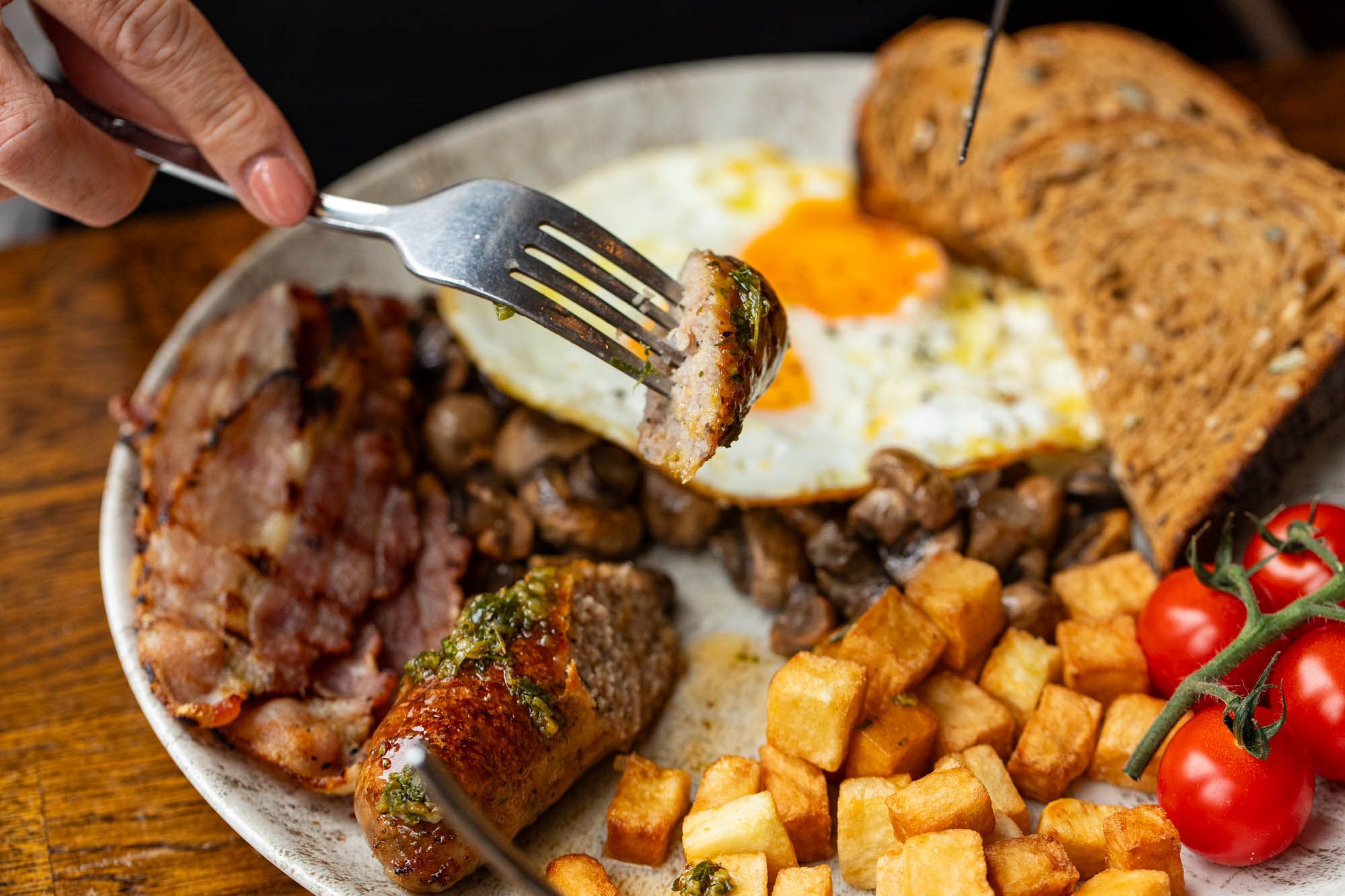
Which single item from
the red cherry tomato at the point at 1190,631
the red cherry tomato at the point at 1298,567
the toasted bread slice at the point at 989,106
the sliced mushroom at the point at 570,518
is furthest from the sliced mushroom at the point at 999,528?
the toasted bread slice at the point at 989,106

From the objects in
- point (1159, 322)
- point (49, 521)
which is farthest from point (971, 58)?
point (49, 521)

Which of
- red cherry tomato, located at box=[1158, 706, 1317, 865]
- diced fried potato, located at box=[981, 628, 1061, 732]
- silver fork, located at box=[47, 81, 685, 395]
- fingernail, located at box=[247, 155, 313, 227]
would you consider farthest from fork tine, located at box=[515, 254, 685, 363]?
red cherry tomato, located at box=[1158, 706, 1317, 865]

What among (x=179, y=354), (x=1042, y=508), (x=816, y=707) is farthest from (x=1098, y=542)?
(x=179, y=354)

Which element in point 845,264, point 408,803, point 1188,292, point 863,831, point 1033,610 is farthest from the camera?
point 845,264

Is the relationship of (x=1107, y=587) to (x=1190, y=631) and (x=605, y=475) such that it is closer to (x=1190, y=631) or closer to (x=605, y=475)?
(x=1190, y=631)

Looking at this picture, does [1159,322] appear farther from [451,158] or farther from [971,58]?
[451,158]

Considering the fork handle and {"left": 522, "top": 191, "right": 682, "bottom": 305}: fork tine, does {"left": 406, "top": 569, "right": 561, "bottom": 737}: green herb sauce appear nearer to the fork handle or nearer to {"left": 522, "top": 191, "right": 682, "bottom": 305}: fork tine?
{"left": 522, "top": 191, "right": 682, "bottom": 305}: fork tine

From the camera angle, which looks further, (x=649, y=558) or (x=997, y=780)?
(x=649, y=558)
